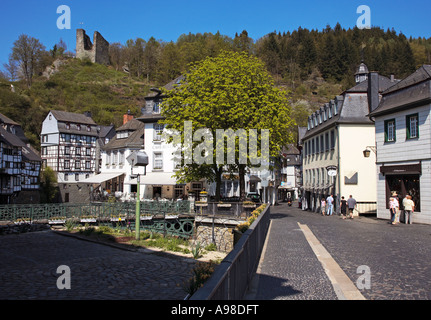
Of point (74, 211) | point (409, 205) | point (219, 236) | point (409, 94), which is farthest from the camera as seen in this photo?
point (74, 211)

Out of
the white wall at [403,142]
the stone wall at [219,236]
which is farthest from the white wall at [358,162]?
the stone wall at [219,236]

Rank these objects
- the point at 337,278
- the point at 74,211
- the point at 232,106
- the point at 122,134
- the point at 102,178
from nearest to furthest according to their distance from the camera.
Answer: the point at 337,278
the point at 232,106
the point at 74,211
the point at 102,178
the point at 122,134

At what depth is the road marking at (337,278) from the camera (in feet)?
21.4

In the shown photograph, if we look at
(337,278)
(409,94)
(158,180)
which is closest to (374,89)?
(409,94)

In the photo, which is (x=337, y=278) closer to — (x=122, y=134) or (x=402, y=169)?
(x=402, y=169)

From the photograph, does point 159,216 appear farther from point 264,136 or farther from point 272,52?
point 272,52

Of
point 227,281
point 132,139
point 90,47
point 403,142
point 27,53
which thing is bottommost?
point 227,281

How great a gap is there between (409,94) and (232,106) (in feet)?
34.2

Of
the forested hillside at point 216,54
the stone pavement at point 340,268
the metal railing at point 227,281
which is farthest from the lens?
the forested hillside at point 216,54

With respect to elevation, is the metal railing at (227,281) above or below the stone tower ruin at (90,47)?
below

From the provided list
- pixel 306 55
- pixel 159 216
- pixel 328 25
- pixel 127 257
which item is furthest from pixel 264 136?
pixel 328 25

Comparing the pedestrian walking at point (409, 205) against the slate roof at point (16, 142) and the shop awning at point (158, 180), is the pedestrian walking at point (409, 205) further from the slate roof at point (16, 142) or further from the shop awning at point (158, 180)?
the slate roof at point (16, 142)

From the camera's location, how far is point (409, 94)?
2289 centimetres

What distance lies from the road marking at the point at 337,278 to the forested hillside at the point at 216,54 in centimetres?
8325
